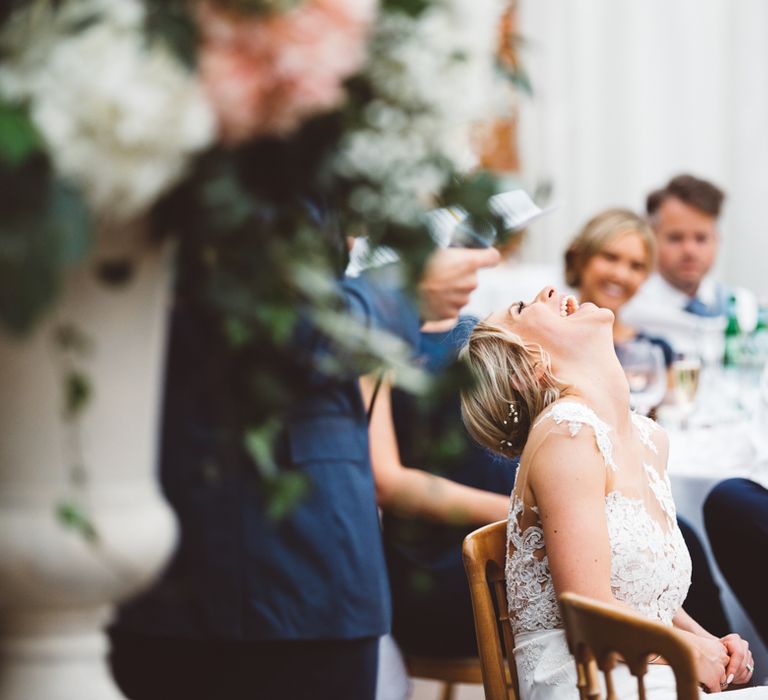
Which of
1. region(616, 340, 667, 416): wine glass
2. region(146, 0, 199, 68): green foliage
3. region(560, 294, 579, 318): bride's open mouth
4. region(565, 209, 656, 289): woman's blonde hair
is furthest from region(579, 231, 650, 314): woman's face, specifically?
region(146, 0, 199, 68): green foliage

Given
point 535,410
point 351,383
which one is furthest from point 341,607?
point 535,410

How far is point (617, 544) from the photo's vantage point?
5.61 ft

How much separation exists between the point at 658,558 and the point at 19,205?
1.27 metres

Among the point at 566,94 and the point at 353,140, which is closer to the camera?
the point at 353,140

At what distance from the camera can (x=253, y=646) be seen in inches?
52.7

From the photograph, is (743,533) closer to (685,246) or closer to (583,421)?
(583,421)

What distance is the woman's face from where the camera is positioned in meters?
3.31

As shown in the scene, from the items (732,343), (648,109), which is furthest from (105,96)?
(648,109)

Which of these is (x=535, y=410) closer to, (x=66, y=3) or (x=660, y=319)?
(x=66, y=3)

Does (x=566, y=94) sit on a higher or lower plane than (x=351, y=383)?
higher

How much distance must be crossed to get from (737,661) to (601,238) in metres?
1.68

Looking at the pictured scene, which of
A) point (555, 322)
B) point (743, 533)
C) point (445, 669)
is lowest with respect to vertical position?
point (445, 669)

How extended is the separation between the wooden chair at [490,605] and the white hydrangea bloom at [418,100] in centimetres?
101

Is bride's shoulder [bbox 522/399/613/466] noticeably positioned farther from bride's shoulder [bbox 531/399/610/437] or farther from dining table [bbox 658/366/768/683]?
dining table [bbox 658/366/768/683]
